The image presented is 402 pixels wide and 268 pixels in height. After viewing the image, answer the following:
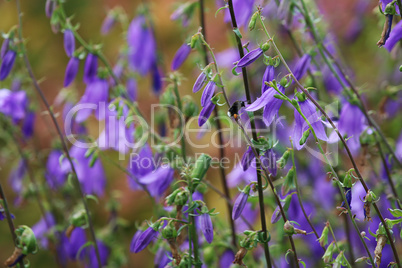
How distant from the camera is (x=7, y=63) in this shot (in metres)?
1.28

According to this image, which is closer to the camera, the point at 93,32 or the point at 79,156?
the point at 79,156

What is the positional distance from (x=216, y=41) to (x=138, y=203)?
1085 millimetres

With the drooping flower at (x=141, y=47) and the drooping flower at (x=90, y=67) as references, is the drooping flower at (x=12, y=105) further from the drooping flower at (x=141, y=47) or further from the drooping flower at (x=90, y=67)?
the drooping flower at (x=141, y=47)

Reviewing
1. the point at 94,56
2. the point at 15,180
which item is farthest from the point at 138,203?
the point at 94,56

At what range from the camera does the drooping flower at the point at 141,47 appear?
1.83 m

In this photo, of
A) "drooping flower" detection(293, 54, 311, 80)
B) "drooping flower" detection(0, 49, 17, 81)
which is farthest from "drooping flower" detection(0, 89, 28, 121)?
"drooping flower" detection(293, 54, 311, 80)

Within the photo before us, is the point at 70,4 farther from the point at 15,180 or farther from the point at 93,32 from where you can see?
the point at 15,180

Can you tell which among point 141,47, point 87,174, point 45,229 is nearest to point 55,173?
point 87,174

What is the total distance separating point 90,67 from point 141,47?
0.49m

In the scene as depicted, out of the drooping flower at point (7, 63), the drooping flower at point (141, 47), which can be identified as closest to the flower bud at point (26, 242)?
the drooping flower at point (7, 63)

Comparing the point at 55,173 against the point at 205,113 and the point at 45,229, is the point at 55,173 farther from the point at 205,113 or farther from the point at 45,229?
the point at 205,113

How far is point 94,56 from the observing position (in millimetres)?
1364

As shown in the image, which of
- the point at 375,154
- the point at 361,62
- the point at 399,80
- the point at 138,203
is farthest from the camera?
A: the point at 361,62

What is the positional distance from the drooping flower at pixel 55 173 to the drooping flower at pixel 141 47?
435mm
